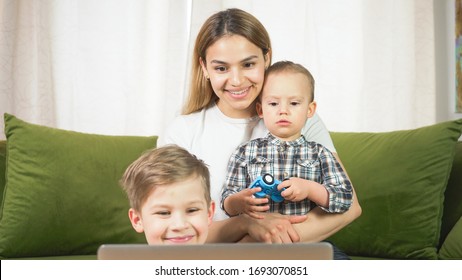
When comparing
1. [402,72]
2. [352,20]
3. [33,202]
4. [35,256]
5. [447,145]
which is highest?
[352,20]

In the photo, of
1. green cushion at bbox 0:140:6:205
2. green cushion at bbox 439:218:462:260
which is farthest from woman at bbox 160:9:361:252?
green cushion at bbox 0:140:6:205

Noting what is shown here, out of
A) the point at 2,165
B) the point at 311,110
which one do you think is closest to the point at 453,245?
the point at 311,110

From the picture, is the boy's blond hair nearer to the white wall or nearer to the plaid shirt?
the plaid shirt

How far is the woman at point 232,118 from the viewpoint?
1.34m

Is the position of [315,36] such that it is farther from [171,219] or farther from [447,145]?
[171,219]

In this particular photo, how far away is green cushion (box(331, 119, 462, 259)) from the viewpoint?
1.69 metres

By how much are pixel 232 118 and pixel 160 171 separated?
0.71 feet

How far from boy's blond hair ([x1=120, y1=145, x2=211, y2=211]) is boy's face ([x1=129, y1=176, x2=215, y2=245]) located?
0.05 feet

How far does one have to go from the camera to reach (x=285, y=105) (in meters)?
1.34

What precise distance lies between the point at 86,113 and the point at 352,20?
96 cm

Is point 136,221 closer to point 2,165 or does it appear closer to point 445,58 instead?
point 2,165

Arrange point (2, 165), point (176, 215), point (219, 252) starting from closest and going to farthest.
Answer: point (219, 252) < point (176, 215) < point (2, 165)

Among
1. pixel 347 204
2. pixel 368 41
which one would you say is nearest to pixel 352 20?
pixel 368 41

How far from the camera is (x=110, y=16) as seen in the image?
2270 millimetres
